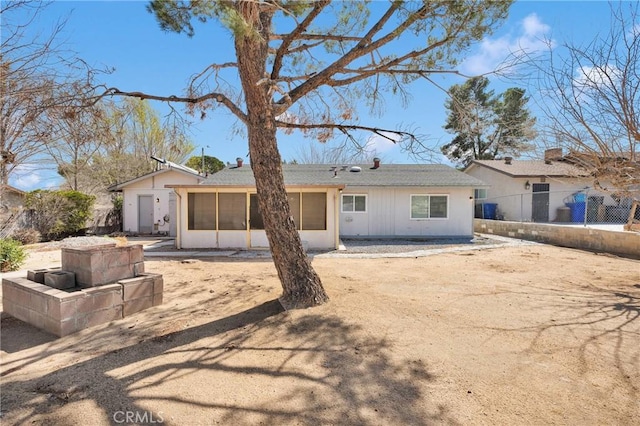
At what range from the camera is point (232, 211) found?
11.5 m

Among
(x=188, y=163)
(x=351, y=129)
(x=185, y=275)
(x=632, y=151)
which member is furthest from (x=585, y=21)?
(x=188, y=163)

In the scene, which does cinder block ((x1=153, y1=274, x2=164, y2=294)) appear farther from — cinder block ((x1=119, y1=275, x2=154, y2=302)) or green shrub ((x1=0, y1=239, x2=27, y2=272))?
green shrub ((x1=0, y1=239, x2=27, y2=272))

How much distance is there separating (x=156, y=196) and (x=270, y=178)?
1377 cm

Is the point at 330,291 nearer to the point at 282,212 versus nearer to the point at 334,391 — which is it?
the point at 282,212

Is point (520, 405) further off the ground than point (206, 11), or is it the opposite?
point (206, 11)

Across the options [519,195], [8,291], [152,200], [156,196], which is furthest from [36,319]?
[519,195]

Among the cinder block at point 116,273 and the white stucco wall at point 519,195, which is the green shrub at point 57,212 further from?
the white stucco wall at point 519,195

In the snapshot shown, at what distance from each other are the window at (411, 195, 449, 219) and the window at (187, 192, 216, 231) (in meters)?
8.38

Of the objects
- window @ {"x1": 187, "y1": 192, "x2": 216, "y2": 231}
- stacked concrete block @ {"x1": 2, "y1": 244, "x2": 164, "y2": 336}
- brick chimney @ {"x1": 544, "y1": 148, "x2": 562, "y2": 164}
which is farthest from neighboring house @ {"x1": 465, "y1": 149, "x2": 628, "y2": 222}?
stacked concrete block @ {"x1": 2, "y1": 244, "x2": 164, "y2": 336}

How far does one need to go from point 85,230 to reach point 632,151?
61.4ft

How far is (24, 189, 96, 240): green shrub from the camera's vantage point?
536 inches

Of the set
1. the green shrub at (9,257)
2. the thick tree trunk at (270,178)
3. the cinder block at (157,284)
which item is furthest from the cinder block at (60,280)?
the green shrub at (9,257)

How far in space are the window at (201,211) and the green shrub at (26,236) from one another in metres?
6.81

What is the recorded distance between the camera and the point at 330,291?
5441 mm
